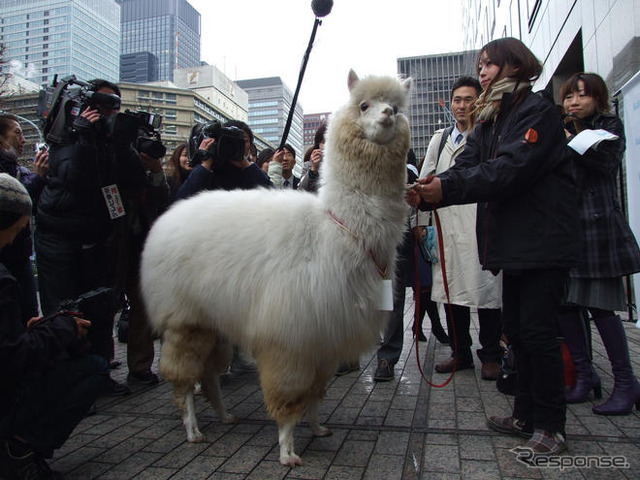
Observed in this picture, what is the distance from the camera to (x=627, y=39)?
24.3ft

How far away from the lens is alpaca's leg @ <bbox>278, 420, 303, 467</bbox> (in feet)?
8.75

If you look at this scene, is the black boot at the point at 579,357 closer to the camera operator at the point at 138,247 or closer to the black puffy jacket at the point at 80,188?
the camera operator at the point at 138,247

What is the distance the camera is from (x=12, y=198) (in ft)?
8.06

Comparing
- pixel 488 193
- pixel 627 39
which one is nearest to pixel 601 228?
pixel 488 193

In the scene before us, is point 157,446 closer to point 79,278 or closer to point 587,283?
point 79,278

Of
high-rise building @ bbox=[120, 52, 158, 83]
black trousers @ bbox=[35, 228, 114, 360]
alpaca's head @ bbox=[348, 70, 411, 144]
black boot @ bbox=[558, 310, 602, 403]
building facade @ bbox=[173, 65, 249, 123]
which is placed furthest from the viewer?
high-rise building @ bbox=[120, 52, 158, 83]

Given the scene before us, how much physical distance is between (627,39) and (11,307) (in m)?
8.84

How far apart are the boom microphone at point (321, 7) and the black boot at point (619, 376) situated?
3115mm

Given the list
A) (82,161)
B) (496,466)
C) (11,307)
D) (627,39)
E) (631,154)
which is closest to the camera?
(11,307)

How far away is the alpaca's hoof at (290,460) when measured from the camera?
266 centimetres

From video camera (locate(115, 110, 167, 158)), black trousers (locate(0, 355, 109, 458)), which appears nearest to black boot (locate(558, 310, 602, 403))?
black trousers (locate(0, 355, 109, 458))

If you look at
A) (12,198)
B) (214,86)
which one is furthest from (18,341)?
(214,86)

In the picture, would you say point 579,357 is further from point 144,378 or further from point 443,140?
point 144,378

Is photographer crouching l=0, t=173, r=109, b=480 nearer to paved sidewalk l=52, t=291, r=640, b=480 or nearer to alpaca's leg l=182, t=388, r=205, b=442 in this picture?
paved sidewalk l=52, t=291, r=640, b=480
